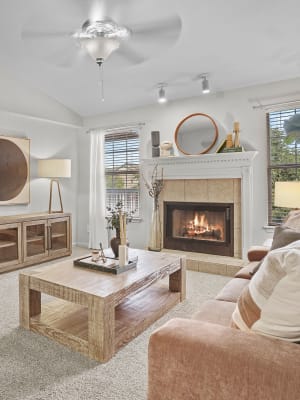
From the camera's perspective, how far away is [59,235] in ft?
15.5

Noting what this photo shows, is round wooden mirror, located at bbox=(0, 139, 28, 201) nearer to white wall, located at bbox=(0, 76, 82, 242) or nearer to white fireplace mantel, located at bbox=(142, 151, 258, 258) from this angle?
white wall, located at bbox=(0, 76, 82, 242)

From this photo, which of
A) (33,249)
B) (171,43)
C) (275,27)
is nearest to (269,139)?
(275,27)

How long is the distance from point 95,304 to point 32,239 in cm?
274

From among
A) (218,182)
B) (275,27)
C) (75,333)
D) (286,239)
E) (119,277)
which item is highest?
(275,27)

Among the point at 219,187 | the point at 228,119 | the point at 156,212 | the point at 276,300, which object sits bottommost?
the point at 276,300

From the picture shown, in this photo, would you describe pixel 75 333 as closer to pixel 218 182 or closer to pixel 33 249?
pixel 33 249

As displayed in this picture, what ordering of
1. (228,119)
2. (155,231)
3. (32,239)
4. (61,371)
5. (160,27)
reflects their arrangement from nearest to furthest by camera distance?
(61,371) → (160,27) → (228,119) → (32,239) → (155,231)

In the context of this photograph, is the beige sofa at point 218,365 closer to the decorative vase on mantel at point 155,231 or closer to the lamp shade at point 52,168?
the decorative vase on mantel at point 155,231

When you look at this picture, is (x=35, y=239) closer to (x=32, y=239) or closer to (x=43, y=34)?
A: (x=32, y=239)

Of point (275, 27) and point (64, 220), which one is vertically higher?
point (275, 27)

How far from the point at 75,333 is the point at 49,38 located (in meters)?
2.97

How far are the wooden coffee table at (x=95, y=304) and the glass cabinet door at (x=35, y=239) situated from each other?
180cm

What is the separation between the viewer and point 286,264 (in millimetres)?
1079

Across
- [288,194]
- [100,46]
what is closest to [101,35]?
[100,46]
